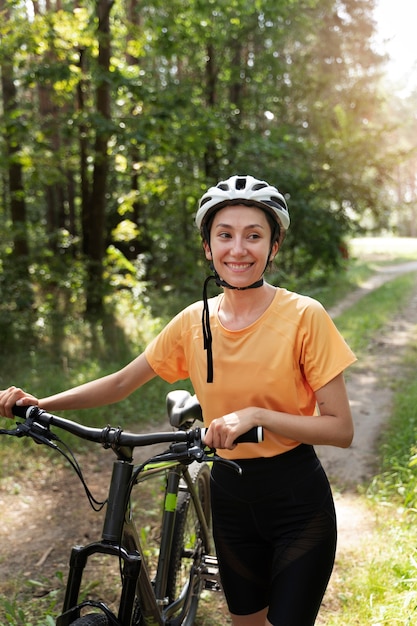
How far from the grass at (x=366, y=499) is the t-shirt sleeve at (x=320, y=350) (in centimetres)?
162

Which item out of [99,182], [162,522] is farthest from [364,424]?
[99,182]

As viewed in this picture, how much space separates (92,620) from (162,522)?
1122mm

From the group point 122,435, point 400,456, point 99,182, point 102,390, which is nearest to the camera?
point 122,435

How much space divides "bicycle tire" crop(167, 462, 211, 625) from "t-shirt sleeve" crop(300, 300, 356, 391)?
1453 millimetres

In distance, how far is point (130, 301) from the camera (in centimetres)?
1233

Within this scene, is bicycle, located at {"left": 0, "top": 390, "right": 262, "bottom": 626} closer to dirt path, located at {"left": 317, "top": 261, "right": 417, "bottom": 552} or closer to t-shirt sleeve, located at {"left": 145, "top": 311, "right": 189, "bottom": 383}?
t-shirt sleeve, located at {"left": 145, "top": 311, "right": 189, "bottom": 383}

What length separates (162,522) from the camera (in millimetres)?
3129

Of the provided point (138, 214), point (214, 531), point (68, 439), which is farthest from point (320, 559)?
point (138, 214)

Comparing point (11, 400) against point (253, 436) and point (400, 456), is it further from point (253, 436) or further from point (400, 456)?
point (400, 456)

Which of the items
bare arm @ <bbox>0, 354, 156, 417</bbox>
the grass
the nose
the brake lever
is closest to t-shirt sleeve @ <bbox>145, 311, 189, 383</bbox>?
bare arm @ <bbox>0, 354, 156, 417</bbox>

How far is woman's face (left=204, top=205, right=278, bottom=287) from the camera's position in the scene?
7.70ft

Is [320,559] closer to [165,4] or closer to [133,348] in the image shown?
[133,348]

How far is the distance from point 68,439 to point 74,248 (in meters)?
9.08

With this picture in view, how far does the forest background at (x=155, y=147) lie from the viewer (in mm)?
10469
